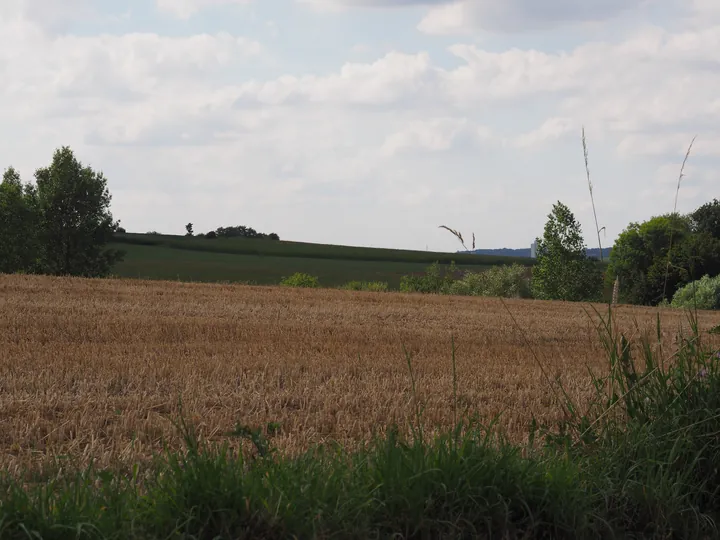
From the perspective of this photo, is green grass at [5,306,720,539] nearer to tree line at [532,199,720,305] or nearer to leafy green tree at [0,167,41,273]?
tree line at [532,199,720,305]

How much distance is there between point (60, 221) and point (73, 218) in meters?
0.99

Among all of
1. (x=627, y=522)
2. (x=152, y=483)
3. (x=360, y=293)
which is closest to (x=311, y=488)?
(x=152, y=483)

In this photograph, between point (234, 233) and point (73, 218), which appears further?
point (234, 233)

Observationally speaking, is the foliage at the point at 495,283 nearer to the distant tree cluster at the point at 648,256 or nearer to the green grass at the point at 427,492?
the distant tree cluster at the point at 648,256

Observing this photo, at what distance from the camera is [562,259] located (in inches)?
2371

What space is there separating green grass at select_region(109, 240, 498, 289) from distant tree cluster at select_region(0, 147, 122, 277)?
15.5 ft

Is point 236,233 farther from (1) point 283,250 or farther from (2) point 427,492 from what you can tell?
(2) point 427,492

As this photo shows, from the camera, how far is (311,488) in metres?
3.92

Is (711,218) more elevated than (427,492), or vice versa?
(711,218)

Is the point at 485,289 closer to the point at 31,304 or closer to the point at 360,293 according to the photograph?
the point at 360,293

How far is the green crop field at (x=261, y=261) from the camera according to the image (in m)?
70.3

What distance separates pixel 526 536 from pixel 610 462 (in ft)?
3.30

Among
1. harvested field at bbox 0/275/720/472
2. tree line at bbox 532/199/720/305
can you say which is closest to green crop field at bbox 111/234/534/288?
tree line at bbox 532/199/720/305

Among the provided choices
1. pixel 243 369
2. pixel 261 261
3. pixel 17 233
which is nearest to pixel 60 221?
pixel 17 233
